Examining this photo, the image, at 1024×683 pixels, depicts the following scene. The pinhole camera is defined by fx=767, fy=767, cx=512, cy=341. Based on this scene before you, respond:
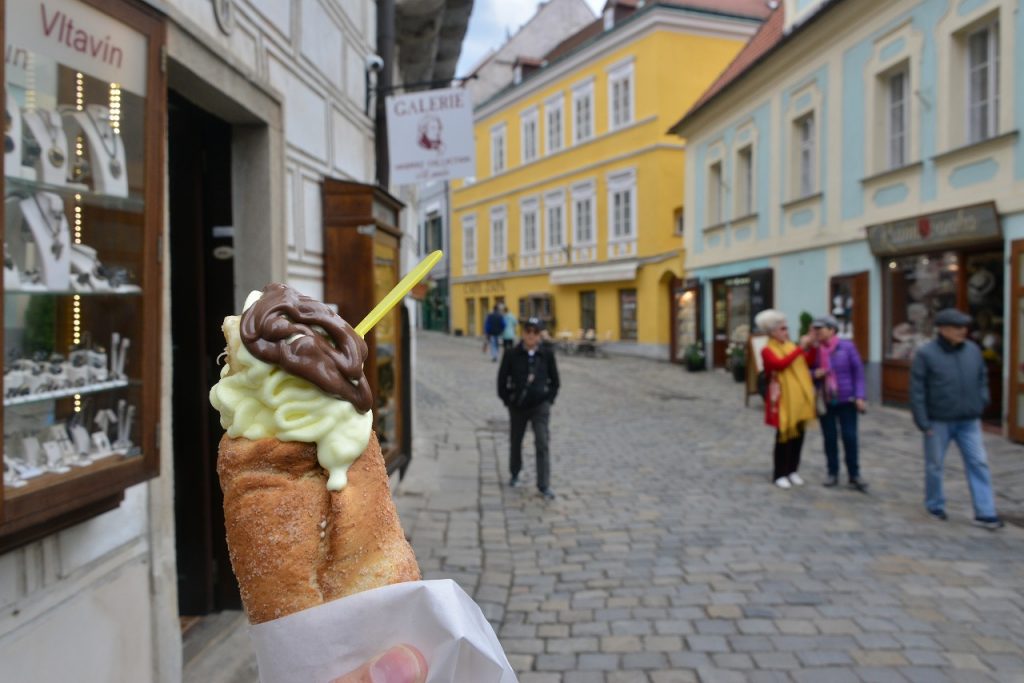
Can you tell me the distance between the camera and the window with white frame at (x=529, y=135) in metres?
31.7

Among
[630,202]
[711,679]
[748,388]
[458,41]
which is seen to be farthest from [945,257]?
[630,202]

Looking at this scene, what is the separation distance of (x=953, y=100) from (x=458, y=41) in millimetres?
7359

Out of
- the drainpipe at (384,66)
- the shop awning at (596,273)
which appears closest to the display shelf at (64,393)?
the drainpipe at (384,66)

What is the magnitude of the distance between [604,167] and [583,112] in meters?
2.47

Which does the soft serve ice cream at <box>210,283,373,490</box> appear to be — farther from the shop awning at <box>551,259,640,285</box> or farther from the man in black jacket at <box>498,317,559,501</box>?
the shop awning at <box>551,259,640,285</box>

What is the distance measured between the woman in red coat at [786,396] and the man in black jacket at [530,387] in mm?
2126

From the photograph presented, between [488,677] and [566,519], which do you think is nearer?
[488,677]

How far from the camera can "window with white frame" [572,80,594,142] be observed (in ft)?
91.7

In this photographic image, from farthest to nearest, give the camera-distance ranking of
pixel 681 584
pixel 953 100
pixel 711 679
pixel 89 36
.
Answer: pixel 953 100
pixel 681 584
pixel 711 679
pixel 89 36

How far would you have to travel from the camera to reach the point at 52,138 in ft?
8.30

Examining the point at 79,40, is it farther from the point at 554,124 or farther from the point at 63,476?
the point at 554,124

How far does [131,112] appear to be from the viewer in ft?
9.34

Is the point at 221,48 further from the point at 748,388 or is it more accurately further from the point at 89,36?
the point at 748,388

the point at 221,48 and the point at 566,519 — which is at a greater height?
the point at 221,48
